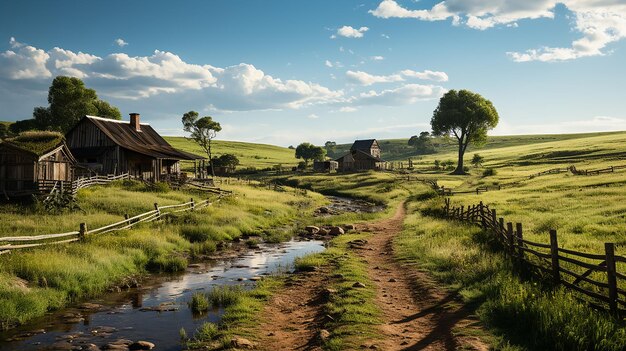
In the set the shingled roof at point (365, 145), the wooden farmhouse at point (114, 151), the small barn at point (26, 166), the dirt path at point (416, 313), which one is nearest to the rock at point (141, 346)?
the dirt path at point (416, 313)

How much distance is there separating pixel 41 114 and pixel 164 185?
40.9 metres

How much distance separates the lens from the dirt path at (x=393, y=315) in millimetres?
10000

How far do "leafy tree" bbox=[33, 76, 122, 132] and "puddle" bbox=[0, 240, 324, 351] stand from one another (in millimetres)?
58819

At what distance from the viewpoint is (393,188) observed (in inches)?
2445

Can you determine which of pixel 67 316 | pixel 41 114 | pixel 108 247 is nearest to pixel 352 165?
pixel 41 114

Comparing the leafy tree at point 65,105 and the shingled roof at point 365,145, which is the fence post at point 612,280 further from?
the shingled roof at point 365,145

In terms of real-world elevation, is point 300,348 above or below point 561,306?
below

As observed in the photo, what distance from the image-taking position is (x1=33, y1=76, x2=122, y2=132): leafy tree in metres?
66.4

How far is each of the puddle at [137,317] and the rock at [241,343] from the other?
4.46ft

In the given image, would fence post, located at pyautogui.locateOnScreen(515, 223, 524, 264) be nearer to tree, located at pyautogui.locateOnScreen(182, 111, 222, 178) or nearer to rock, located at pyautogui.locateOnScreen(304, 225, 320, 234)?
rock, located at pyautogui.locateOnScreen(304, 225, 320, 234)

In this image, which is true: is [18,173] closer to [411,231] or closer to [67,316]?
[67,316]

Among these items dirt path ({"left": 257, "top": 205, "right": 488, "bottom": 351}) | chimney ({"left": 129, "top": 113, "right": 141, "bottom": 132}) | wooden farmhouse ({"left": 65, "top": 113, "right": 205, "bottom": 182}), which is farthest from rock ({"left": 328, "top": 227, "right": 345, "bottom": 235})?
chimney ({"left": 129, "top": 113, "right": 141, "bottom": 132})

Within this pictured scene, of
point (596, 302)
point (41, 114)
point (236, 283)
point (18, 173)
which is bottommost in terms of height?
point (236, 283)

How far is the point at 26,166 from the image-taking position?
3197 cm
